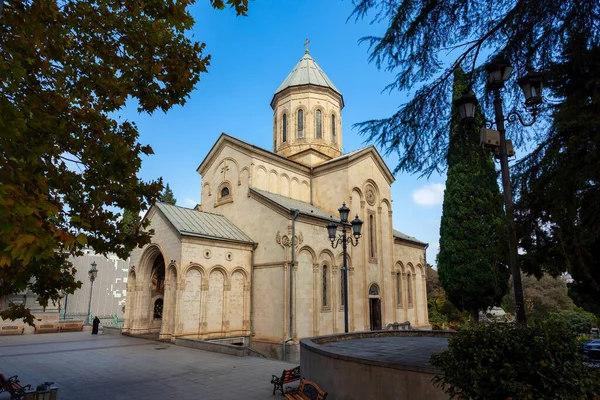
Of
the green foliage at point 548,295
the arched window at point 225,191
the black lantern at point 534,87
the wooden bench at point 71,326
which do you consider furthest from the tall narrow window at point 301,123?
the green foliage at point 548,295

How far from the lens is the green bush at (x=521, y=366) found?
3688 millimetres

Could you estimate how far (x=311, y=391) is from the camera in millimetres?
6578

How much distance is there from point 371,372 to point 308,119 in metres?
21.2

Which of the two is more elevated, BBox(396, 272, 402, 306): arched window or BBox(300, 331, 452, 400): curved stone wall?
BBox(396, 272, 402, 306): arched window

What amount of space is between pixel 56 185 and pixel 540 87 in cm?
678

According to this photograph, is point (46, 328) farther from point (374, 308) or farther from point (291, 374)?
point (291, 374)

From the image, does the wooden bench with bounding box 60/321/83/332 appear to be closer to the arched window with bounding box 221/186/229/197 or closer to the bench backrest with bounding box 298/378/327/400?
the arched window with bounding box 221/186/229/197

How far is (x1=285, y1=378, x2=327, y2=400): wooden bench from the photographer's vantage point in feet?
20.4

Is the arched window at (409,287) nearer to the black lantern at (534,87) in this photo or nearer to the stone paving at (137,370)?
the stone paving at (137,370)

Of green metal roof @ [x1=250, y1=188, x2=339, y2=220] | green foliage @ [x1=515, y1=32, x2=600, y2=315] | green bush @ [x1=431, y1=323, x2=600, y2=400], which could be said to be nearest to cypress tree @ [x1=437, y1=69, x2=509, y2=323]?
green metal roof @ [x1=250, y1=188, x2=339, y2=220]

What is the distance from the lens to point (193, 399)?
7789mm

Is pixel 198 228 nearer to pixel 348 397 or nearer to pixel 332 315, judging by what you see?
pixel 332 315

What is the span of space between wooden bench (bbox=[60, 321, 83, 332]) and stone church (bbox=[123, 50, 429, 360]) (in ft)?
15.8

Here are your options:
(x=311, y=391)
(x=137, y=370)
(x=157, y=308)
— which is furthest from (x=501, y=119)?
(x=157, y=308)
